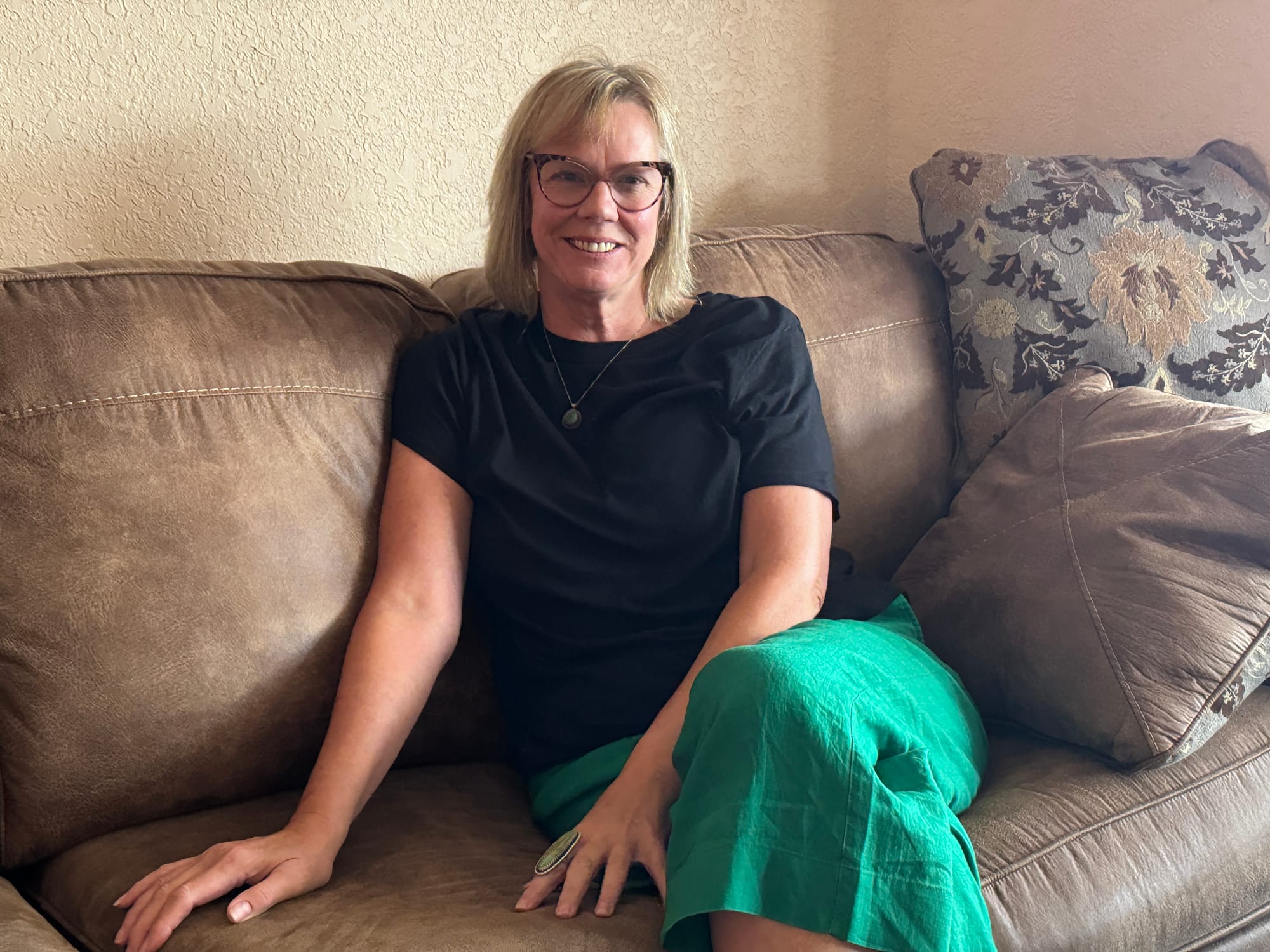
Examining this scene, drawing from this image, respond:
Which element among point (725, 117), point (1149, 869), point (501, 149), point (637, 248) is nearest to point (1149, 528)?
point (1149, 869)

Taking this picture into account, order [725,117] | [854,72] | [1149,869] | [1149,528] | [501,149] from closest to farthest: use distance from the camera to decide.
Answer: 1. [1149,869]
2. [1149,528]
3. [501,149]
4. [725,117]
5. [854,72]

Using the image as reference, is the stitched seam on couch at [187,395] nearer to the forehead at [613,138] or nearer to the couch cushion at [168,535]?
the couch cushion at [168,535]

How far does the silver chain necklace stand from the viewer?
4.52 ft

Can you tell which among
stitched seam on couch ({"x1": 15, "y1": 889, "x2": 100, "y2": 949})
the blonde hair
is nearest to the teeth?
the blonde hair

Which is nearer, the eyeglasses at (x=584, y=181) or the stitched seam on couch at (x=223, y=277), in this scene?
the stitched seam on couch at (x=223, y=277)

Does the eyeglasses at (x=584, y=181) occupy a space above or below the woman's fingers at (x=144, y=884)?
above

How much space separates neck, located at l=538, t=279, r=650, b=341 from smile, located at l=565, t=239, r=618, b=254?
0.07 metres

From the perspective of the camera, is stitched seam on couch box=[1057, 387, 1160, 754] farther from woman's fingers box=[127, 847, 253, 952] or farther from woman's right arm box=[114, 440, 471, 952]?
woman's fingers box=[127, 847, 253, 952]

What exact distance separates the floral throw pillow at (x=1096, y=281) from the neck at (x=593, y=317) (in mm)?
588

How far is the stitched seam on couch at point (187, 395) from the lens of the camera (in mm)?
1184

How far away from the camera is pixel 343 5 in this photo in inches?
62.6

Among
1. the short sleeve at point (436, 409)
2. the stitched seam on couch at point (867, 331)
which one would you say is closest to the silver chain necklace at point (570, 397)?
the short sleeve at point (436, 409)

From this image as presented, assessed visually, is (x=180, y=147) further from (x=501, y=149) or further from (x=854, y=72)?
(x=854, y=72)

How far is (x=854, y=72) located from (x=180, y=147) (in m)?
1.28
